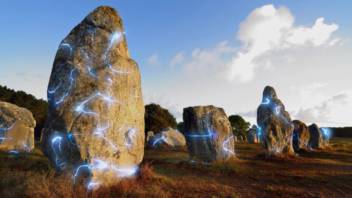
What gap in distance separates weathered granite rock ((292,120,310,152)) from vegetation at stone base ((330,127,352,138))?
4222cm

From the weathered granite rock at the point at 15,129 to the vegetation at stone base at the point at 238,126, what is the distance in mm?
41110

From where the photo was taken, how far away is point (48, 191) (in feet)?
21.0

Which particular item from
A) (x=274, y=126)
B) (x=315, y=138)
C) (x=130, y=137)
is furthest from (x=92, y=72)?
(x=315, y=138)

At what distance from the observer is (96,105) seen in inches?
321

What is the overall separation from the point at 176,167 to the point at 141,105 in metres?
5.07

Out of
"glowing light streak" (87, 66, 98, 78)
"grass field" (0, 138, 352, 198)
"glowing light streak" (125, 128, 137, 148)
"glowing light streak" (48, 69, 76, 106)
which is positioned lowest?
"grass field" (0, 138, 352, 198)

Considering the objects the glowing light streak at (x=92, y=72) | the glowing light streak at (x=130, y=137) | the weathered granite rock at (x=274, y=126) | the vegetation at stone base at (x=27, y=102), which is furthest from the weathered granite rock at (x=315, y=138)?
the vegetation at stone base at (x=27, y=102)

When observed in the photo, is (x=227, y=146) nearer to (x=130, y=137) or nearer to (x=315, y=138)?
(x=130, y=137)

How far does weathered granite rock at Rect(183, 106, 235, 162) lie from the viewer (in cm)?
1464

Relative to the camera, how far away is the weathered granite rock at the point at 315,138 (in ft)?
86.8

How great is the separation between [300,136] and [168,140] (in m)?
12.1

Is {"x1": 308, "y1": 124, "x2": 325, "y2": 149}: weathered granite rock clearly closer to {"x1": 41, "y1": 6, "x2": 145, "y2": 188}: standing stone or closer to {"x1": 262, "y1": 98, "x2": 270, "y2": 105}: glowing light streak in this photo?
{"x1": 262, "y1": 98, "x2": 270, "y2": 105}: glowing light streak

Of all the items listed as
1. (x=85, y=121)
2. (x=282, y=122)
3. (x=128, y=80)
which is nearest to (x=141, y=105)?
(x=128, y=80)

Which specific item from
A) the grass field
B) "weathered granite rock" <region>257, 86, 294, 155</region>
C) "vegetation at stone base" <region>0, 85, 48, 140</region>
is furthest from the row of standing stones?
"vegetation at stone base" <region>0, 85, 48, 140</region>
